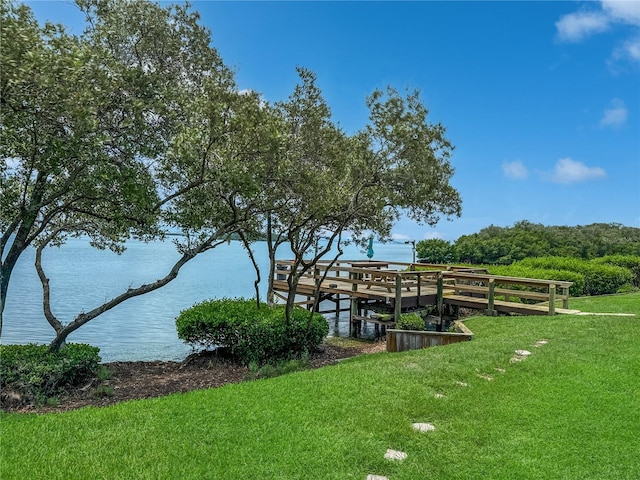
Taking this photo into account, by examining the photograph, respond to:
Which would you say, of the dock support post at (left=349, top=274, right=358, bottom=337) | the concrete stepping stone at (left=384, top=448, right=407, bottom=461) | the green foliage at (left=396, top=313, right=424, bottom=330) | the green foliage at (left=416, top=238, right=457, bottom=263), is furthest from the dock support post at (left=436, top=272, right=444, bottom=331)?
the green foliage at (left=416, top=238, right=457, bottom=263)

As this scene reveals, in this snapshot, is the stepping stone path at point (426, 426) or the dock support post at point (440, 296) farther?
the dock support post at point (440, 296)

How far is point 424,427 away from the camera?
4.43m

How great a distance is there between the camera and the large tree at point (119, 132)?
5.30 m

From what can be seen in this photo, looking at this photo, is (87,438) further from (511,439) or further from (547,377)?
(547,377)

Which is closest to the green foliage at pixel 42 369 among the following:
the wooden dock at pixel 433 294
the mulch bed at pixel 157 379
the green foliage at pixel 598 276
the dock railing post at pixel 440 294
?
the mulch bed at pixel 157 379

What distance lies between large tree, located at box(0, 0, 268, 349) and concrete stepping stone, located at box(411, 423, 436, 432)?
4.34 meters

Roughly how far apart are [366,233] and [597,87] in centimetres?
1289

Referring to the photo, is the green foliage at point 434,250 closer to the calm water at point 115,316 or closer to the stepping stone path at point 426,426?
the calm water at point 115,316

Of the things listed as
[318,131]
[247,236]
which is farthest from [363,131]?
[247,236]

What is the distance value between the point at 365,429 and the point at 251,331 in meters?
4.93

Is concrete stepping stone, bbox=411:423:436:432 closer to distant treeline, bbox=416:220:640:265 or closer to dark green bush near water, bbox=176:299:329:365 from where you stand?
dark green bush near water, bbox=176:299:329:365

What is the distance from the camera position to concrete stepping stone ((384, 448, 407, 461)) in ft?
12.4

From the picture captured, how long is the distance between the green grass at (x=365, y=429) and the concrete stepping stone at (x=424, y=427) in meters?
0.07

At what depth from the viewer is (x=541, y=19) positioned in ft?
42.2
